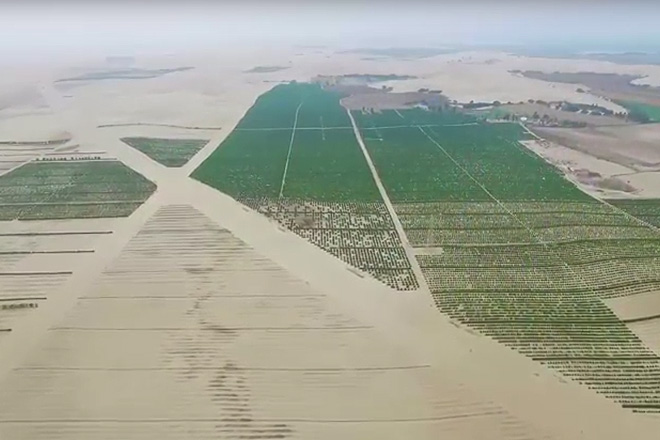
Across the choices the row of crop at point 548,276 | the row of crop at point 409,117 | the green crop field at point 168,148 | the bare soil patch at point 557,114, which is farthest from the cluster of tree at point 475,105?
the row of crop at point 548,276

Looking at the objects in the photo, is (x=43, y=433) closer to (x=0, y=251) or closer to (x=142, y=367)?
(x=142, y=367)

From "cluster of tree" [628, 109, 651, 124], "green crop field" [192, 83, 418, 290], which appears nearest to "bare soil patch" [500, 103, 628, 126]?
"cluster of tree" [628, 109, 651, 124]

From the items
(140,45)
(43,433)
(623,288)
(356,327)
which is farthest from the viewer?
(140,45)

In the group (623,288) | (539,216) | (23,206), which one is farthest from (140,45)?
(623,288)

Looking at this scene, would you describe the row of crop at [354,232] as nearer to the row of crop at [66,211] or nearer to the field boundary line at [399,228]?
the field boundary line at [399,228]

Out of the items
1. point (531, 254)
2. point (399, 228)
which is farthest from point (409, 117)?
point (531, 254)

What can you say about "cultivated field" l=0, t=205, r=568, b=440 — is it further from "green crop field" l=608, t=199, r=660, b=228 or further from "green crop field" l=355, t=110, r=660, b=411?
"green crop field" l=608, t=199, r=660, b=228
